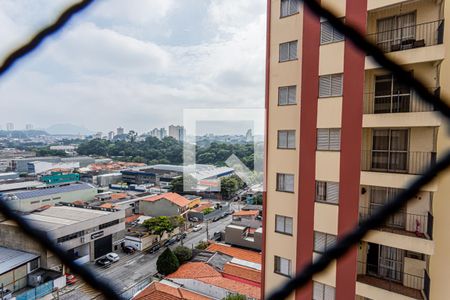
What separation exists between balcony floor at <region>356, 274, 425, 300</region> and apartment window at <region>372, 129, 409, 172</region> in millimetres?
1268

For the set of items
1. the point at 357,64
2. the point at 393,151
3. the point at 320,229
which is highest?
the point at 357,64

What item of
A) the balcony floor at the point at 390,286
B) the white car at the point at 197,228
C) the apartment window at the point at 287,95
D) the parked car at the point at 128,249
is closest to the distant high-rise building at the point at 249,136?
the apartment window at the point at 287,95

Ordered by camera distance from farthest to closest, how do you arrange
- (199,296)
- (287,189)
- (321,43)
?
1. (199,296)
2. (287,189)
3. (321,43)

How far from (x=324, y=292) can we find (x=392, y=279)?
0.78 meters

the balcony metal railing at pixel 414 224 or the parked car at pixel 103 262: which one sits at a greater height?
the parked car at pixel 103 262

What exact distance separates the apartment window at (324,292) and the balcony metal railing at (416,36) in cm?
275

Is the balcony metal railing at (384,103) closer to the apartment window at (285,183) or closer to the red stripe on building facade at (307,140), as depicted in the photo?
the red stripe on building facade at (307,140)

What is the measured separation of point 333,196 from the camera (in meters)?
3.12

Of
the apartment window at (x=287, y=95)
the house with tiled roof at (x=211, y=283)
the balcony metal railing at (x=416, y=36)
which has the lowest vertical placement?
the house with tiled roof at (x=211, y=283)

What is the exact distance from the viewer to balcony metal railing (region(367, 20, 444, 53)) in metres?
2.64

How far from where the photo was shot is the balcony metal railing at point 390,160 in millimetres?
2832

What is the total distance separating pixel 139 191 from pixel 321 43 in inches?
578

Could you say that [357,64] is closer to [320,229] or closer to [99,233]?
[320,229]

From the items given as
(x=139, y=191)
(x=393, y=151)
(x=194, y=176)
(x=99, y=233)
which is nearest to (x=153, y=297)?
(x=99, y=233)
